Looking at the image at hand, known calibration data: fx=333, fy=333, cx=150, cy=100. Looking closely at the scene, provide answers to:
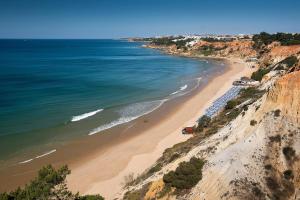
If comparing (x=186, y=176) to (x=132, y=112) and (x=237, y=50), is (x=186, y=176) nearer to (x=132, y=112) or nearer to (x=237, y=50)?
(x=132, y=112)

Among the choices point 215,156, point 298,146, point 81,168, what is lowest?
point 81,168

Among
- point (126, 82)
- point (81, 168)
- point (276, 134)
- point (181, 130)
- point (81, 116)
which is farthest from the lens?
point (126, 82)

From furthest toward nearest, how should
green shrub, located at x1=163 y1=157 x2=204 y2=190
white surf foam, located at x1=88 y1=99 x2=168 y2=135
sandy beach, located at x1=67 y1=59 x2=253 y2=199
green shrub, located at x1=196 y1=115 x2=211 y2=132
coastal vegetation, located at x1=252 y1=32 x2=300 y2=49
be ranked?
1. coastal vegetation, located at x1=252 y1=32 x2=300 y2=49
2. white surf foam, located at x1=88 y1=99 x2=168 y2=135
3. green shrub, located at x1=196 y1=115 x2=211 y2=132
4. sandy beach, located at x1=67 y1=59 x2=253 y2=199
5. green shrub, located at x1=163 y1=157 x2=204 y2=190

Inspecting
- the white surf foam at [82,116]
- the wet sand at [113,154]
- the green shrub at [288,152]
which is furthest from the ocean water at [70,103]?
the green shrub at [288,152]

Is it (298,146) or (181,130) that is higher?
(298,146)


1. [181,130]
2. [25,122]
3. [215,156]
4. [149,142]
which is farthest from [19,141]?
[215,156]

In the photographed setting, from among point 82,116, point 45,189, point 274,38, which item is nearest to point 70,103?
point 82,116

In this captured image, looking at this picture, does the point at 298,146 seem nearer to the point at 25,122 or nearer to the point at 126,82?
the point at 25,122

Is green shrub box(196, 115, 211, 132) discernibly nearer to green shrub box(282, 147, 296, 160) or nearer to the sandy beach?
the sandy beach

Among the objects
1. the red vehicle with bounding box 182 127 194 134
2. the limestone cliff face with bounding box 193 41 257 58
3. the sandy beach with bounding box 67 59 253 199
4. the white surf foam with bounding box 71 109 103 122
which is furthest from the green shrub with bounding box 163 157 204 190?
the limestone cliff face with bounding box 193 41 257 58
